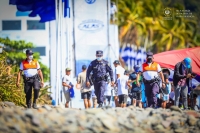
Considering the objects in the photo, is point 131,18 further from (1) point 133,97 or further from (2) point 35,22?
(1) point 133,97

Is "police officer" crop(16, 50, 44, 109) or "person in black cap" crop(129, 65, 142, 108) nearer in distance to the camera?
"police officer" crop(16, 50, 44, 109)

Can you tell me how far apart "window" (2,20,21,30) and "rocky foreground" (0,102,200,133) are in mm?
9020

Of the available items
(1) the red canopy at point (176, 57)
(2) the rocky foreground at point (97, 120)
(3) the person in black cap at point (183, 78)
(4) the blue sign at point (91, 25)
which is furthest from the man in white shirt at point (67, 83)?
(4) the blue sign at point (91, 25)

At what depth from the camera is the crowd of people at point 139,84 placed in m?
16.8

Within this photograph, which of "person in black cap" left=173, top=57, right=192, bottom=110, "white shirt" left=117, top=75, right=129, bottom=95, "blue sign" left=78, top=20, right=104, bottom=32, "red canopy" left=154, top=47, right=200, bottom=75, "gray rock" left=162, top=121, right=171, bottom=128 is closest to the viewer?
"gray rock" left=162, top=121, right=171, bottom=128

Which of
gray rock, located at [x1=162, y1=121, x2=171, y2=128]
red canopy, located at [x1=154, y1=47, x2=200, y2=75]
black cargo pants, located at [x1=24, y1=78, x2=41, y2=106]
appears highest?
red canopy, located at [x1=154, y1=47, x2=200, y2=75]

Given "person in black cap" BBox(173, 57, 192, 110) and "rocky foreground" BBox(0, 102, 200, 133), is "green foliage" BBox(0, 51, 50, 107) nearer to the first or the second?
"rocky foreground" BBox(0, 102, 200, 133)

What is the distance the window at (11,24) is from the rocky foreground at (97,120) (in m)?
9.02

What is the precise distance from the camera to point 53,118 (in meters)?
13.3

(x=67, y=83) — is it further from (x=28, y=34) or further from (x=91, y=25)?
(x=28, y=34)

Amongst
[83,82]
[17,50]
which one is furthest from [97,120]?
[17,50]

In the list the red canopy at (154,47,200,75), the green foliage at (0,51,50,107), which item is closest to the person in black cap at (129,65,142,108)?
the red canopy at (154,47,200,75)

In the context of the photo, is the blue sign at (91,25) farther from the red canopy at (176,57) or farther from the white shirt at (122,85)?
the white shirt at (122,85)

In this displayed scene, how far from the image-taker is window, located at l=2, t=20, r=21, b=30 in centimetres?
2362
